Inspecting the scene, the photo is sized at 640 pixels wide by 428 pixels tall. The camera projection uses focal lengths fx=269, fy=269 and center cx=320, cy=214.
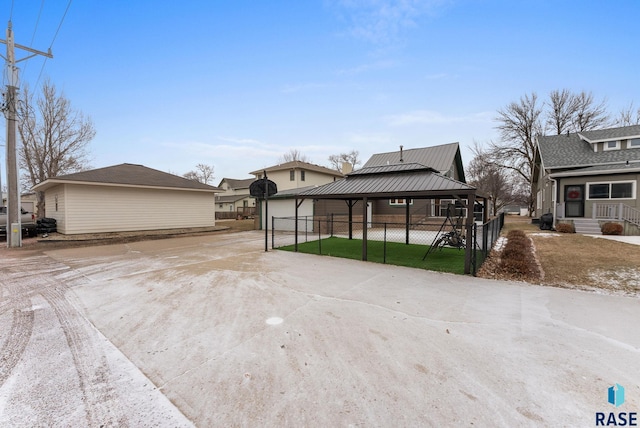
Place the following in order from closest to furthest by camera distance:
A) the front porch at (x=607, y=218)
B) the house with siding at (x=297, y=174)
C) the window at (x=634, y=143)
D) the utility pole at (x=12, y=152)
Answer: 1. the utility pole at (x=12, y=152)
2. the front porch at (x=607, y=218)
3. the window at (x=634, y=143)
4. the house with siding at (x=297, y=174)

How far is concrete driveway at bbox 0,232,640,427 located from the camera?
2.09 meters

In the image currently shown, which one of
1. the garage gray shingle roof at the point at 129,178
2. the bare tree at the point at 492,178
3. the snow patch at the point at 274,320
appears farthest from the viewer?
the bare tree at the point at 492,178

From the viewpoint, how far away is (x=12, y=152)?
37.8 feet

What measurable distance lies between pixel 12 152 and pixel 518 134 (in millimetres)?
39107

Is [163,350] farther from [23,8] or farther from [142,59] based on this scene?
[23,8]

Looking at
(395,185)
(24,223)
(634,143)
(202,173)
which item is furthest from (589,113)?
(202,173)

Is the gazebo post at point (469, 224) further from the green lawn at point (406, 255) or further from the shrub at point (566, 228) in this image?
the shrub at point (566, 228)

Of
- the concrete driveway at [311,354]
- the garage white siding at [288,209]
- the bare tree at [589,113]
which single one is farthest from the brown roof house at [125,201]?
the bare tree at [589,113]

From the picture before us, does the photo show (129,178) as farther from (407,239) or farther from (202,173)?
(202,173)

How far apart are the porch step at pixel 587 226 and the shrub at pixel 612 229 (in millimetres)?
427

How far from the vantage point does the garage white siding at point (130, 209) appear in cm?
1318

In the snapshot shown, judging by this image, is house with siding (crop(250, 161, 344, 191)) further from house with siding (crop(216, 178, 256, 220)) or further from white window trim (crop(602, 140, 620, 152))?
white window trim (crop(602, 140, 620, 152))

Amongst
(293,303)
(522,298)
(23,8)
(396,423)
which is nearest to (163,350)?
(293,303)

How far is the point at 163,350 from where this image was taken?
302 centimetres
